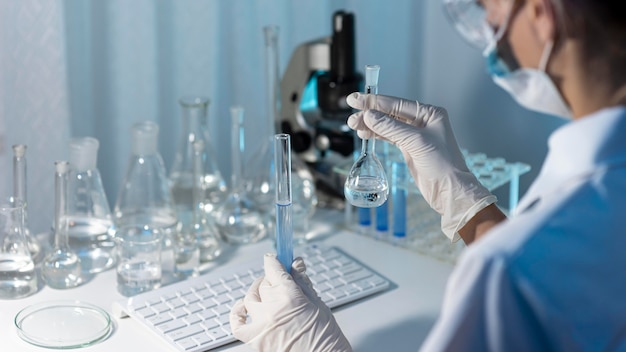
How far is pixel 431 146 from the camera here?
138 centimetres

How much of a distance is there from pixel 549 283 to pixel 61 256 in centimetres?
95

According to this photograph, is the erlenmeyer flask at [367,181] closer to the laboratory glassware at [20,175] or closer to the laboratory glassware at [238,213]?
the laboratory glassware at [238,213]

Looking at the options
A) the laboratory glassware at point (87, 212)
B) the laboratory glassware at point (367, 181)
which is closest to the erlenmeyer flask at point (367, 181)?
the laboratory glassware at point (367, 181)

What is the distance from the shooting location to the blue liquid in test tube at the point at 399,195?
1.72 m

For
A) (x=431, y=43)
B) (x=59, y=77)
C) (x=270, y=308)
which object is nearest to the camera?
(x=270, y=308)

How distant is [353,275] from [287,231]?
29cm

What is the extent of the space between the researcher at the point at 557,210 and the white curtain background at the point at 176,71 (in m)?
1.06

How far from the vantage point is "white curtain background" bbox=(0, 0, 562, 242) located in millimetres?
1847

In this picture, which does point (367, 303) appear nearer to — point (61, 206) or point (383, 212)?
point (383, 212)

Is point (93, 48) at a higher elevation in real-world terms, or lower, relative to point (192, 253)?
higher

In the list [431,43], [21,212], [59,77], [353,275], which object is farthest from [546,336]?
[431,43]

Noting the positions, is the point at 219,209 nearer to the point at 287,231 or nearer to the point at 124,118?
the point at 124,118

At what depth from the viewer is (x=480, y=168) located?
1.74 metres

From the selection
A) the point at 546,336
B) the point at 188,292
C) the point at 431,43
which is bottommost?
the point at 188,292
